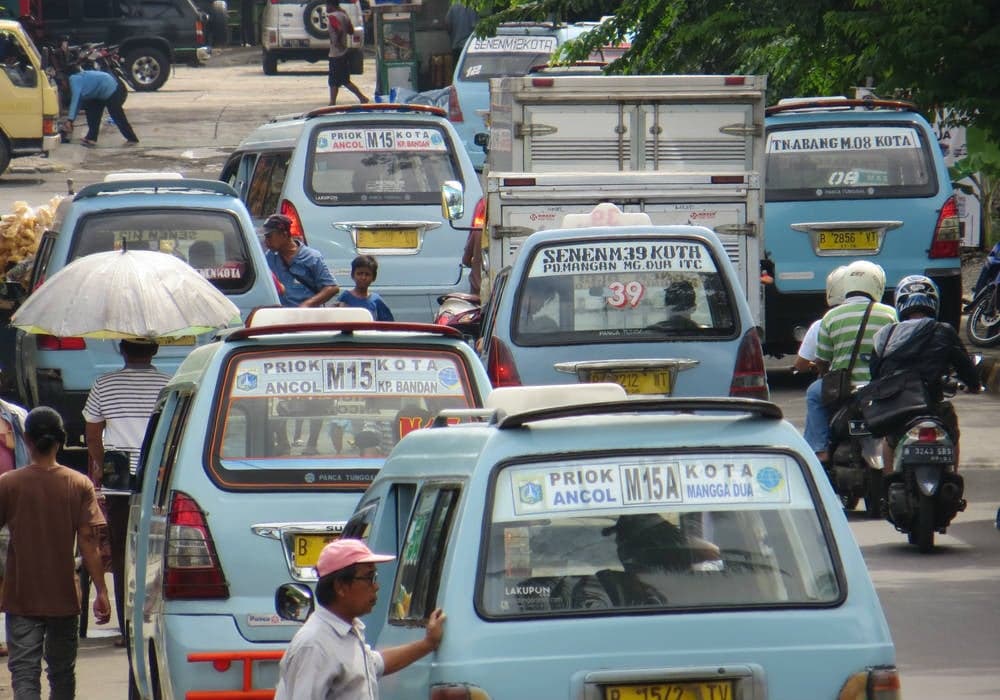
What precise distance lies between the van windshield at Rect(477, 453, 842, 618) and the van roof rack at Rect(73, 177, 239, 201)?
8.45m

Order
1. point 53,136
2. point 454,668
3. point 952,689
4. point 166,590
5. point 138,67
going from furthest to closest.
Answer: point 138,67, point 53,136, point 952,689, point 166,590, point 454,668

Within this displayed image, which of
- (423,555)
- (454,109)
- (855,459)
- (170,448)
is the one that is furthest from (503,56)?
(423,555)

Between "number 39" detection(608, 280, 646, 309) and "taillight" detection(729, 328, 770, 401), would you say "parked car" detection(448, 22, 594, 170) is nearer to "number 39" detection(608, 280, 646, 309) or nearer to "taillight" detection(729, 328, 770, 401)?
"number 39" detection(608, 280, 646, 309)

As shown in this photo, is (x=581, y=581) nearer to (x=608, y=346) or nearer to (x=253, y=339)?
(x=253, y=339)

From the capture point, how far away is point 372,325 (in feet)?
24.3

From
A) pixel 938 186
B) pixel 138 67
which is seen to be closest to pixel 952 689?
pixel 938 186

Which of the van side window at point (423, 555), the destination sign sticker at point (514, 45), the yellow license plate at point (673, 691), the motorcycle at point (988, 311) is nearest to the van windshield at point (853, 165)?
the motorcycle at point (988, 311)

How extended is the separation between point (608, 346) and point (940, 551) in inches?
85.2

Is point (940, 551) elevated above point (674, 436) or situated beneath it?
situated beneath

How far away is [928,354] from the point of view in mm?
10914

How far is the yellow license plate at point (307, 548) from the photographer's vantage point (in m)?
6.85

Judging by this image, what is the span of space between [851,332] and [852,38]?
7.26ft

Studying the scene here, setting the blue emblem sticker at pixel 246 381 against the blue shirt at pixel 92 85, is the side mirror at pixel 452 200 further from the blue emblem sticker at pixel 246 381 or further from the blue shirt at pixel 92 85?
the blue shirt at pixel 92 85

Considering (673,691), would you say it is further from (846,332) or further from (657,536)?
(846,332)
